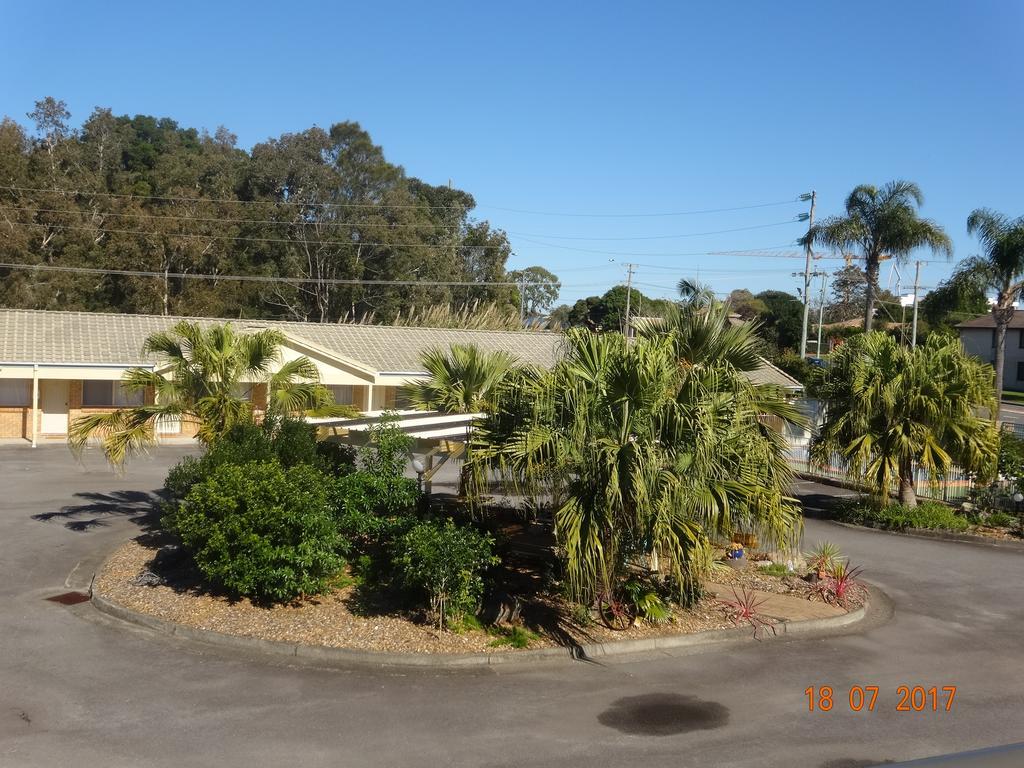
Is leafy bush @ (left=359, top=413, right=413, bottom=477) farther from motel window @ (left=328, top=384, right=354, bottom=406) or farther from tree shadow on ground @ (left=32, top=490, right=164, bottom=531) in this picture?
motel window @ (left=328, top=384, right=354, bottom=406)

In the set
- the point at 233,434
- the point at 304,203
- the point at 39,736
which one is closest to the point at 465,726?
the point at 39,736

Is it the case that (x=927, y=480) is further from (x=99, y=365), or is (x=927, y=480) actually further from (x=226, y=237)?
(x=226, y=237)

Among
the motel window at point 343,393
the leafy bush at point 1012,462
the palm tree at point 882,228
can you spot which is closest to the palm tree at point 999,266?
the palm tree at point 882,228

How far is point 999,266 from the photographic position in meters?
30.6

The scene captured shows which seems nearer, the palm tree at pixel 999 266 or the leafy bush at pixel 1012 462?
the leafy bush at pixel 1012 462

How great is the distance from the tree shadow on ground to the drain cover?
3950 millimetres

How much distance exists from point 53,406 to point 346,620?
22.6 metres

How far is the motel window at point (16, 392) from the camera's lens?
28.7 meters

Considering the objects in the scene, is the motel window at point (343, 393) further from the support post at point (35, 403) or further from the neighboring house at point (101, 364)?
the support post at point (35, 403)

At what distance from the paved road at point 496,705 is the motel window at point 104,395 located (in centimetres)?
1860

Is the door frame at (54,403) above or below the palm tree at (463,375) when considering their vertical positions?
below


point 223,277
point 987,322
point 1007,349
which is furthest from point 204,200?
point 1007,349

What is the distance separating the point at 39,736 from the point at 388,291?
47.7 meters

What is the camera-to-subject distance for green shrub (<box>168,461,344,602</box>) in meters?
10.8
